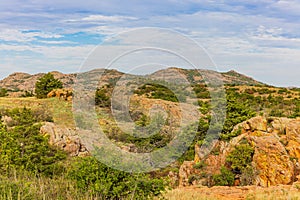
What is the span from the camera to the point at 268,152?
13.0m

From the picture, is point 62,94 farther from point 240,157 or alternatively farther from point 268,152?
point 268,152

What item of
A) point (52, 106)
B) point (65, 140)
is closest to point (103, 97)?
point (52, 106)

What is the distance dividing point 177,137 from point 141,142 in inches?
102

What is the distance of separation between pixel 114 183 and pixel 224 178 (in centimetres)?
641

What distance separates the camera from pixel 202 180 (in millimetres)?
12930

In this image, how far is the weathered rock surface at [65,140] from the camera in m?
16.9

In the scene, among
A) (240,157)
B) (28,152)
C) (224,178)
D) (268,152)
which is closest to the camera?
(28,152)

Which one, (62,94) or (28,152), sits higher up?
(62,94)

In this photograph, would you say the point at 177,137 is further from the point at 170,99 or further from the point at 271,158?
the point at 170,99

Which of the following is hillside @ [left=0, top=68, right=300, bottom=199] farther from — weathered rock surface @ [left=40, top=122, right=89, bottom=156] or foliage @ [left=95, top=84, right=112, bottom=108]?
foliage @ [left=95, top=84, right=112, bottom=108]

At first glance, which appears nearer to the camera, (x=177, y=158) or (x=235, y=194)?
(x=235, y=194)

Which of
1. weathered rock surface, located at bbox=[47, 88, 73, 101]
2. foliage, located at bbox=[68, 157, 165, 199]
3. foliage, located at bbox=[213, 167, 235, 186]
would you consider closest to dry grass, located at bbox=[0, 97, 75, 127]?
weathered rock surface, located at bbox=[47, 88, 73, 101]

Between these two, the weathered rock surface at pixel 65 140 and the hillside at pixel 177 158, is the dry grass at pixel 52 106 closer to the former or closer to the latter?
the hillside at pixel 177 158

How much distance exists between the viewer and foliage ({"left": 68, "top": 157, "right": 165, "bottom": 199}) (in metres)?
6.87
